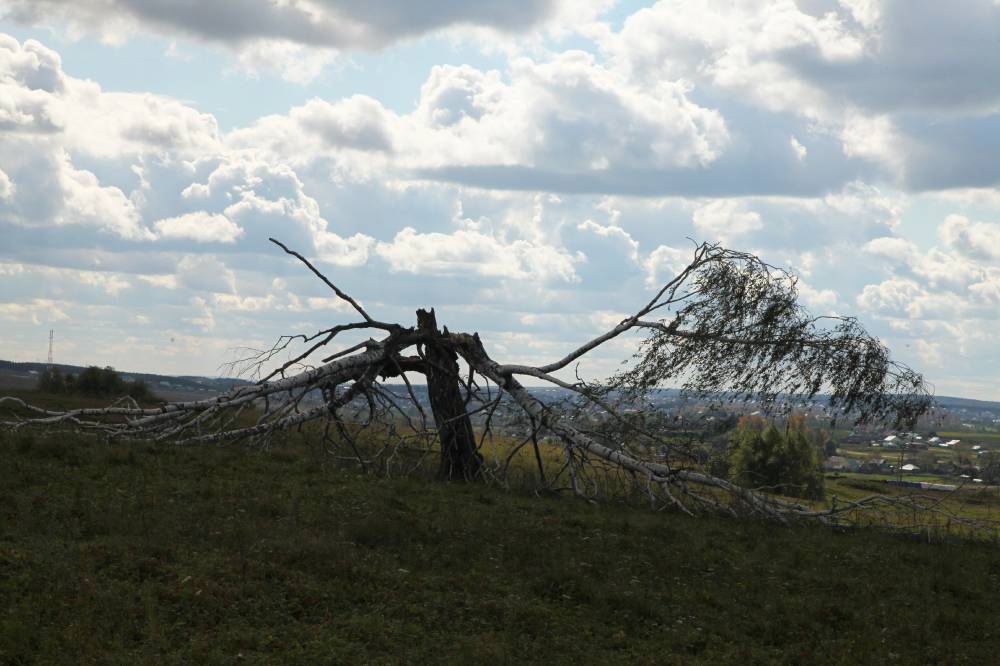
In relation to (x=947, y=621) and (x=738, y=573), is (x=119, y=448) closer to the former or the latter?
(x=738, y=573)

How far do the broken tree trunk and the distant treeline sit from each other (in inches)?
676

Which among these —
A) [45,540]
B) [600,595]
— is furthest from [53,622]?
[600,595]

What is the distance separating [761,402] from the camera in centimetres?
2031

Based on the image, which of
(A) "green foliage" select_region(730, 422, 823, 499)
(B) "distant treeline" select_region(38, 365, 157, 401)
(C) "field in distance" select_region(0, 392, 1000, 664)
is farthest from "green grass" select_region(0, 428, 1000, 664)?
(B) "distant treeline" select_region(38, 365, 157, 401)

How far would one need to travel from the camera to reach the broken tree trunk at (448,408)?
21.3 metres

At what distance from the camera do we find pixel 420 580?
472 inches

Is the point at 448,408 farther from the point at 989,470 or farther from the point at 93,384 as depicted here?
the point at 93,384

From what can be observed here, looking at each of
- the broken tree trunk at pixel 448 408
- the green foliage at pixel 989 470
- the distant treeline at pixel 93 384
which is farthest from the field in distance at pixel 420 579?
the distant treeline at pixel 93 384

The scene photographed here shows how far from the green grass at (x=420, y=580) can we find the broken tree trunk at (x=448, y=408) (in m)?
3.58

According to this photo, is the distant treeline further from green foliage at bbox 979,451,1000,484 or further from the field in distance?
green foliage at bbox 979,451,1000,484

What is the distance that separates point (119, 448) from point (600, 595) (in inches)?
409

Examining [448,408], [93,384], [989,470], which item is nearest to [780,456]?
[989,470]

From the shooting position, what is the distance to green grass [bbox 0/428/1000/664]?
988cm

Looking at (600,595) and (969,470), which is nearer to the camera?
(600,595)
